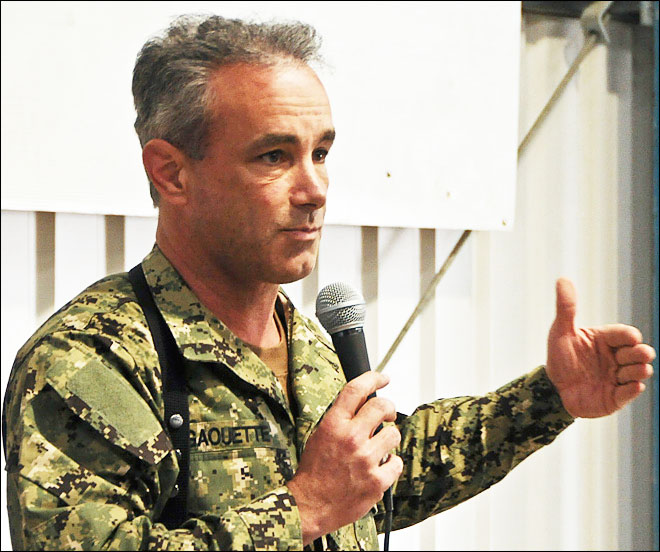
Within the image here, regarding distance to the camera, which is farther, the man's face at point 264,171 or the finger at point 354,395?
the man's face at point 264,171

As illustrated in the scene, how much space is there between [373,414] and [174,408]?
0.87 feet

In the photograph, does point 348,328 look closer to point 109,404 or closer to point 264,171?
point 264,171

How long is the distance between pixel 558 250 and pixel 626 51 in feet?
2.65

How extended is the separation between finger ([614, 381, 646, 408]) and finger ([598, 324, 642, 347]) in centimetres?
7

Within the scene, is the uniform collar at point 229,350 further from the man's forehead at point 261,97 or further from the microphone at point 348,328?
the man's forehead at point 261,97

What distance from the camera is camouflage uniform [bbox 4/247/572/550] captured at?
1144mm

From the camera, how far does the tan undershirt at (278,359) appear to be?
148cm

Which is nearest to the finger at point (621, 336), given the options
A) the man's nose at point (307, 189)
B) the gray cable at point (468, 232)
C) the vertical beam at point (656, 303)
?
the man's nose at point (307, 189)

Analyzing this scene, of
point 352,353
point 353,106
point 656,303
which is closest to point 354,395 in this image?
point 352,353

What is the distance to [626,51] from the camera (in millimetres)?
3604

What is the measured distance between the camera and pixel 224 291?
1465 millimetres

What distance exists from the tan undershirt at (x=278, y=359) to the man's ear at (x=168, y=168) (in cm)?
25

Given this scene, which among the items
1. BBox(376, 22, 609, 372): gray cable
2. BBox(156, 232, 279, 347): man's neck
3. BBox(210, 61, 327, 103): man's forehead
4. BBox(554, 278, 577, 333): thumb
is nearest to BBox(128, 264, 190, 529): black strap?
BBox(156, 232, 279, 347): man's neck

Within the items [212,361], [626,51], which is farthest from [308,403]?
[626,51]
